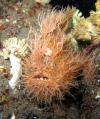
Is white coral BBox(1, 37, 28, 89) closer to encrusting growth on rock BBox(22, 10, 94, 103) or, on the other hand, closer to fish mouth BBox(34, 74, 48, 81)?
encrusting growth on rock BBox(22, 10, 94, 103)

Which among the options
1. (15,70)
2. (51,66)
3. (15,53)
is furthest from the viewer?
(15,53)

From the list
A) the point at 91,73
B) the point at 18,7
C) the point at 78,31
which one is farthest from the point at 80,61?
the point at 18,7

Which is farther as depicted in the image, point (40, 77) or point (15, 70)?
point (15, 70)

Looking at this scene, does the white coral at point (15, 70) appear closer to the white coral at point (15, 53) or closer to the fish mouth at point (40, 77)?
the white coral at point (15, 53)

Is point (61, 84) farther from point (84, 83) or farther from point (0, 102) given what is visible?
point (0, 102)

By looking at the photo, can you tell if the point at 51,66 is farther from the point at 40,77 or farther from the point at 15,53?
the point at 15,53

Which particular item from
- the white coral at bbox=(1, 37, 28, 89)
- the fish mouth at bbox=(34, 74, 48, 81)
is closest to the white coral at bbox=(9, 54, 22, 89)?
the white coral at bbox=(1, 37, 28, 89)

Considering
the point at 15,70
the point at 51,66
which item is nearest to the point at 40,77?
the point at 51,66

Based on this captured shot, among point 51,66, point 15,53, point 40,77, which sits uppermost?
point 15,53
